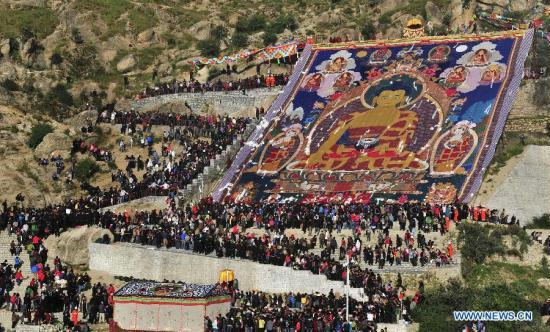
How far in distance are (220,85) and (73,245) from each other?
24277 millimetres

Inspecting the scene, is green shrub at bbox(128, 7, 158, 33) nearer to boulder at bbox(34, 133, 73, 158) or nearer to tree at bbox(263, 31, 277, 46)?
tree at bbox(263, 31, 277, 46)

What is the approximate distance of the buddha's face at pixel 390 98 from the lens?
220ft

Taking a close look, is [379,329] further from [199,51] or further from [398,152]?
[199,51]

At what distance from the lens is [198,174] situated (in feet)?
203

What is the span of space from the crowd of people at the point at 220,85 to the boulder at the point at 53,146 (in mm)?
11314

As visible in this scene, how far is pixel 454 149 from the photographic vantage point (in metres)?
61.2

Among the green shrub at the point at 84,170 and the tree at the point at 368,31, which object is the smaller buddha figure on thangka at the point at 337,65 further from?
the green shrub at the point at 84,170

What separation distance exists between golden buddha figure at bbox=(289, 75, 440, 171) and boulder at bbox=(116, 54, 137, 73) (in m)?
25.3

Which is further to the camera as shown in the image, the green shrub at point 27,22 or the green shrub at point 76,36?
the green shrub at point 76,36

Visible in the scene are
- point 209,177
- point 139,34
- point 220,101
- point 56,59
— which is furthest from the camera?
point 139,34

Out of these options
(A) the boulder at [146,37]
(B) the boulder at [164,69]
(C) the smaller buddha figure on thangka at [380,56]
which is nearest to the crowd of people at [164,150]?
(C) the smaller buddha figure on thangka at [380,56]

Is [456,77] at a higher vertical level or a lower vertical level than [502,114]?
higher

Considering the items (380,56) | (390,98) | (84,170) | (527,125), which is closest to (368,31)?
(380,56)

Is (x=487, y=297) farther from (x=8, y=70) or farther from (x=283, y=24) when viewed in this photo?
(x=283, y=24)
